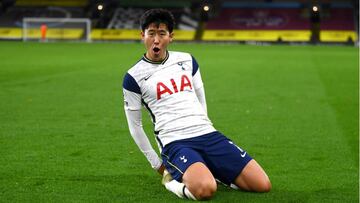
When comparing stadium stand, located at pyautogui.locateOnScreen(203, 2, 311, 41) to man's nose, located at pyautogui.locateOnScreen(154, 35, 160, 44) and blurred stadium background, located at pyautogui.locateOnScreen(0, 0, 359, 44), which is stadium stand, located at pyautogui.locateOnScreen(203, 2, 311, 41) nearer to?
blurred stadium background, located at pyautogui.locateOnScreen(0, 0, 359, 44)

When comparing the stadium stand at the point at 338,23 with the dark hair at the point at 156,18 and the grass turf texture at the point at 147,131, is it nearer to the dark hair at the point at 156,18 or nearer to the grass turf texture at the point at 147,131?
the grass turf texture at the point at 147,131

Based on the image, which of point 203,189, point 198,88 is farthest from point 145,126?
point 203,189

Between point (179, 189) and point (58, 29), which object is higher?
point (179, 189)

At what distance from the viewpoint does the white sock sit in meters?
5.16

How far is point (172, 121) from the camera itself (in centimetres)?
551

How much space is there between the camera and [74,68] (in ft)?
62.0

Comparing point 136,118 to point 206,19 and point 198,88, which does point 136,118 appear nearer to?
point 198,88

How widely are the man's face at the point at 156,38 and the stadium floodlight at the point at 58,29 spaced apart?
32.9 meters

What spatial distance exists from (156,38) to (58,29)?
34.9 m

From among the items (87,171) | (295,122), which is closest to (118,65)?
(295,122)

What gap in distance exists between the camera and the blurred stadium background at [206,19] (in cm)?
3969

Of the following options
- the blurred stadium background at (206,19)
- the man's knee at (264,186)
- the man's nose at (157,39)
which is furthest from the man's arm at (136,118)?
the blurred stadium background at (206,19)

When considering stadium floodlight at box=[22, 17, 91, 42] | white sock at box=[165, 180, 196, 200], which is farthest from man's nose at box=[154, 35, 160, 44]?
stadium floodlight at box=[22, 17, 91, 42]

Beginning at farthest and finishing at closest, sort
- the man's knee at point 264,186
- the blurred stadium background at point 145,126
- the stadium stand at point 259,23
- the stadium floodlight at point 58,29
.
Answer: the stadium stand at point 259,23 → the stadium floodlight at point 58,29 → the blurred stadium background at point 145,126 → the man's knee at point 264,186
